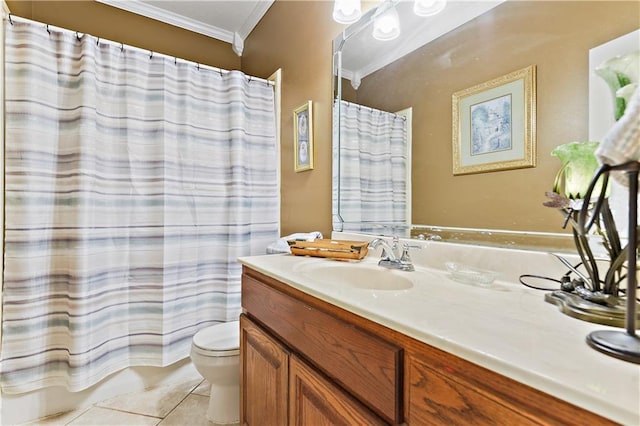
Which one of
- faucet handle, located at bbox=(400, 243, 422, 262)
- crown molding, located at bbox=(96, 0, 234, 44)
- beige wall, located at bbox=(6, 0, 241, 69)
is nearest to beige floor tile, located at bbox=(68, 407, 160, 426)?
faucet handle, located at bbox=(400, 243, 422, 262)

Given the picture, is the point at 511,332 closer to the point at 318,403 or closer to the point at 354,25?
the point at 318,403

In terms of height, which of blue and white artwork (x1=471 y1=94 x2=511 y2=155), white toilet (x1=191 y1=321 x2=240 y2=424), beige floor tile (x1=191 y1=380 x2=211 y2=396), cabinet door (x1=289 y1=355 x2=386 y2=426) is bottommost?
beige floor tile (x1=191 y1=380 x2=211 y2=396)

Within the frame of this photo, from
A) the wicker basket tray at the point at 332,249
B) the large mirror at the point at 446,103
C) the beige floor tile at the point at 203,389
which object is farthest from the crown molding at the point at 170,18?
the beige floor tile at the point at 203,389

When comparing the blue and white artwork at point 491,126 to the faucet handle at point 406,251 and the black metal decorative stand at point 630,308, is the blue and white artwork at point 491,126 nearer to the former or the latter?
the faucet handle at point 406,251

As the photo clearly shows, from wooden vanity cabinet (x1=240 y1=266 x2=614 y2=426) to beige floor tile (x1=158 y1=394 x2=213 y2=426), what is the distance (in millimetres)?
549

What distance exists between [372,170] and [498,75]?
63 cm

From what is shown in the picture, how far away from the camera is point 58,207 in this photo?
61.9 inches

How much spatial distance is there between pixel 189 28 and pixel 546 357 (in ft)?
10.0

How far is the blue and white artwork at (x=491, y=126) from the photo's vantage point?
0.95m

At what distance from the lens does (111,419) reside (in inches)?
60.7

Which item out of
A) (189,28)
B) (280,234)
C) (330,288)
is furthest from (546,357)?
(189,28)

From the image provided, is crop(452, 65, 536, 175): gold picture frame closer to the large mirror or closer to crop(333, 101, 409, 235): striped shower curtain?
the large mirror

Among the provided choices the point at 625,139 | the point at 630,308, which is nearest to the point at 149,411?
the point at 630,308

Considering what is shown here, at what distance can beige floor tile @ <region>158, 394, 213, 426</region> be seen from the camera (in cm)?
151
